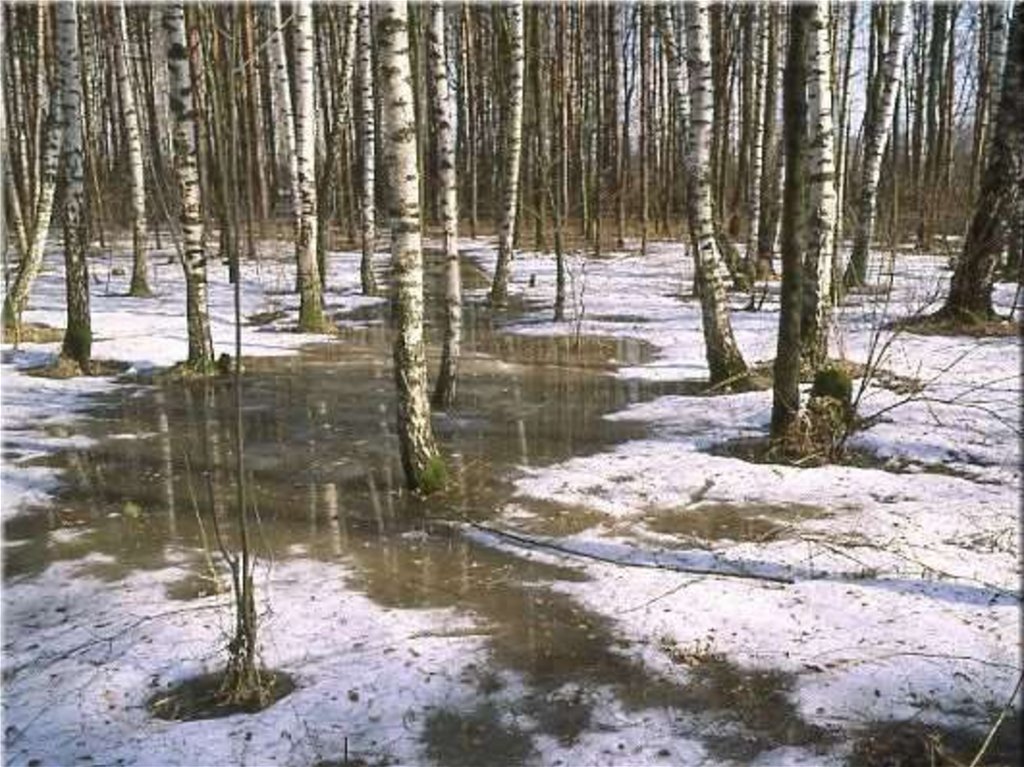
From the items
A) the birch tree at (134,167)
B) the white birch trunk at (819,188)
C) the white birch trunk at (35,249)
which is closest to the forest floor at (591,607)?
the white birch trunk at (819,188)

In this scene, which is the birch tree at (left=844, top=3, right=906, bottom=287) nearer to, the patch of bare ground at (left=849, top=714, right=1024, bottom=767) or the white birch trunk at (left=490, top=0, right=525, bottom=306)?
A: the white birch trunk at (left=490, top=0, right=525, bottom=306)

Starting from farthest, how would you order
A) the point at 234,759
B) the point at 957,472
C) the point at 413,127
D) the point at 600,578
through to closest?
the point at 957,472, the point at 413,127, the point at 600,578, the point at 234,759

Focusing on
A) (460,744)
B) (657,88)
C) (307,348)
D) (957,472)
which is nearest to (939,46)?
(657,88)

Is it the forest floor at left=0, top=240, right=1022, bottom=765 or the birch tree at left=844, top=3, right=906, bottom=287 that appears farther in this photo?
the birch tree at left=844, top=3, right=906, bottom=287

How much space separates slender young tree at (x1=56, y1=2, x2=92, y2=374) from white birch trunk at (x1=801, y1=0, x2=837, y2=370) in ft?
25.3

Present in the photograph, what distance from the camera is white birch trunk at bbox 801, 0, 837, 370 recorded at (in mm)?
8000

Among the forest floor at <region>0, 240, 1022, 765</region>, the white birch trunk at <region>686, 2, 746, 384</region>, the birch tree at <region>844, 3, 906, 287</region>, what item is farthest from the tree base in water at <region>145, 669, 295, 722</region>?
the birch tree at <region>844, 3, 906, 287</region>

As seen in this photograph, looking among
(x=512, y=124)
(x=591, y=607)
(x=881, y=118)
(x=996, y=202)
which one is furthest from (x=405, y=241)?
(x=881, y=118)

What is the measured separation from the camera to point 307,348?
12852 millimetres

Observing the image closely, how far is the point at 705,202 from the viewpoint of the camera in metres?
9.20

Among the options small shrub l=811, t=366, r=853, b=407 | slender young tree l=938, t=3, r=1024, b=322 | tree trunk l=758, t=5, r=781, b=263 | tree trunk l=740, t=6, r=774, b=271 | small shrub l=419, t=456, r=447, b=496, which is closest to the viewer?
small shrub l=419, t=456, r=447, b=496

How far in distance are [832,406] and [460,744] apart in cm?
470

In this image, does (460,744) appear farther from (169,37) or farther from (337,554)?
(169,37)

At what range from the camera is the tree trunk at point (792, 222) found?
259 inches
